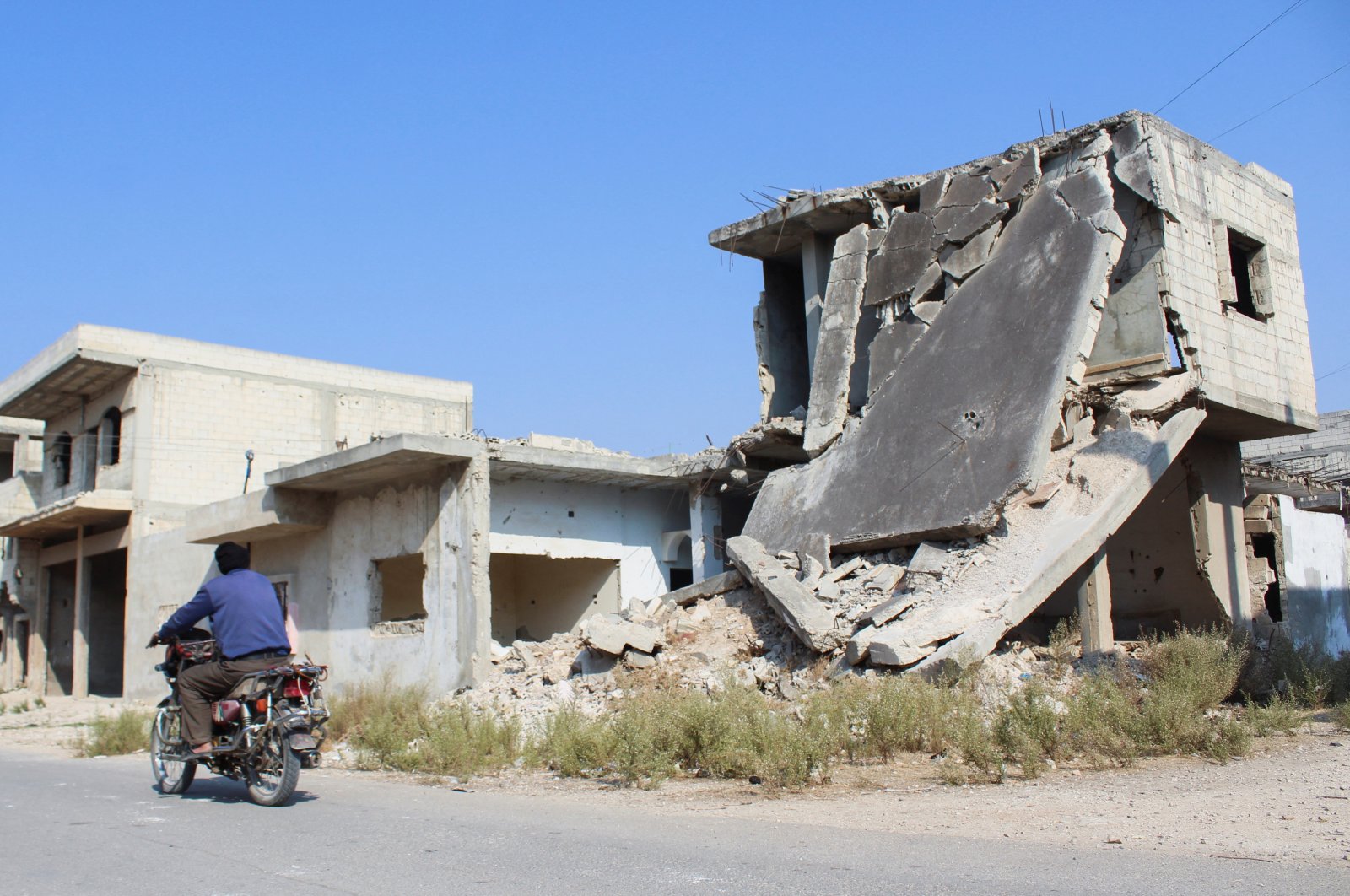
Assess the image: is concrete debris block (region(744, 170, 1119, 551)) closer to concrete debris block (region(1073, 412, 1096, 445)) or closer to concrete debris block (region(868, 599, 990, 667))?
concrete debris block (region(1073, 412, 1096, 445))

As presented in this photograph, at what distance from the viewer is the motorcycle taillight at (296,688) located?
683 cm

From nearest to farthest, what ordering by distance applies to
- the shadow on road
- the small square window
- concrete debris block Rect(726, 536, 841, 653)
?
1. the shadow on road
2. concrete debris block Rect(726, 536, 841, 653)
3. the small square window

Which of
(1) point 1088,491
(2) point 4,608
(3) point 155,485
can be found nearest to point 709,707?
(1) point 1088,491

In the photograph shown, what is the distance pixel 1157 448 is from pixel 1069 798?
708 cm

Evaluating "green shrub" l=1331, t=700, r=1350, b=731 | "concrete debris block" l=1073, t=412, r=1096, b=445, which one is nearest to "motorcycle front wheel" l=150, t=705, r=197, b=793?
"green shrub" l=1331, t=700, r=1350, b=731

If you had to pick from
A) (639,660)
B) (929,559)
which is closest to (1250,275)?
(929,559)

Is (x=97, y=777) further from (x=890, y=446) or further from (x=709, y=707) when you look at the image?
(x=890, y=446)

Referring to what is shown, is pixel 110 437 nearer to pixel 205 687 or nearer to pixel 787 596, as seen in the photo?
pixel 787 596

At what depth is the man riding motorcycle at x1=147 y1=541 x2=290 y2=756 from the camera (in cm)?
699

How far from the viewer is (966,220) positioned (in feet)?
49.6

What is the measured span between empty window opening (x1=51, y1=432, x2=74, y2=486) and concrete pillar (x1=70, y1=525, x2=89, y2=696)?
2729 millimetres

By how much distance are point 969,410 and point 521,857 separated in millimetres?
9333

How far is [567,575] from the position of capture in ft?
63.8

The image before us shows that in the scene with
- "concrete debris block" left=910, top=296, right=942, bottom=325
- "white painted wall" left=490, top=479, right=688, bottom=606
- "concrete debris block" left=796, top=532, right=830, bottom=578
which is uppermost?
"concrete debris block" left=910, top=296, right=942, bottom=325
